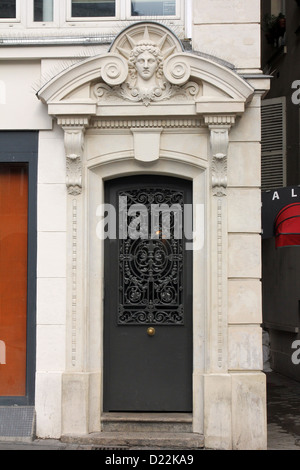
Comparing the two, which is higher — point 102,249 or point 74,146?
point 74,146

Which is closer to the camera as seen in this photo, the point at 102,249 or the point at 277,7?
the point at 102,249

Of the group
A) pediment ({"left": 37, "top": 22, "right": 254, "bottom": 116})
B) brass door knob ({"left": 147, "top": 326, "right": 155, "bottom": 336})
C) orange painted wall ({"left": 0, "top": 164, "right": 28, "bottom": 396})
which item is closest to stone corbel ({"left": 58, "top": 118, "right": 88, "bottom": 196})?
pediment ({"left": 37, "top": 22, "right": 254, "bottom": 116})

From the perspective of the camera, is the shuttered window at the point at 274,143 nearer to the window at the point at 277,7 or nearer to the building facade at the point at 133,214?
the window at the point at 277,7

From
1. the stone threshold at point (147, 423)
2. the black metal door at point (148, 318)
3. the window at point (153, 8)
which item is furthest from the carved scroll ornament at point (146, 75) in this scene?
the stone threshold at point (147, 423)

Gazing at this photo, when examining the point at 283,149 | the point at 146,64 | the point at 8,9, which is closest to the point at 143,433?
the point at 146,64

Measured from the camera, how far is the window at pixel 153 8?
8938mm

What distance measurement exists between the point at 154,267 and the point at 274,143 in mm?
6288

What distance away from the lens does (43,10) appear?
8977mm

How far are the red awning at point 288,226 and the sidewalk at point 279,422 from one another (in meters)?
2.41

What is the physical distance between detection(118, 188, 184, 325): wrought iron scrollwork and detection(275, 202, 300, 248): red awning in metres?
1.30

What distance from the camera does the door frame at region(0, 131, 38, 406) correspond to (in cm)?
861
